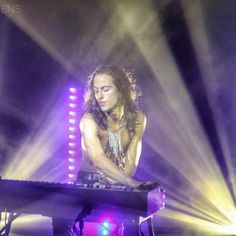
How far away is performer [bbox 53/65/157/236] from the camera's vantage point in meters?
2.90

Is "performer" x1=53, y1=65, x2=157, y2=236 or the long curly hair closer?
"performer" x1=53, y1=65, x2=157, y2=236

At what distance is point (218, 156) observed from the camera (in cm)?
514

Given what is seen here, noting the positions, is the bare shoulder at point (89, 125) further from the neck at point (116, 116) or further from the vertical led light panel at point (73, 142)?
the vertical led light panel at point (73, 142)

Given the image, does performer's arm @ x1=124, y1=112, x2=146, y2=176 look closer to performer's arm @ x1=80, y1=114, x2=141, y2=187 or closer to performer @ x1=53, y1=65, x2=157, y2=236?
performer @ x1=53, y1=65, x2=157, y2=236

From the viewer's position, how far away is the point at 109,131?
333cm

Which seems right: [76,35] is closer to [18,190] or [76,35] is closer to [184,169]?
[184,169]

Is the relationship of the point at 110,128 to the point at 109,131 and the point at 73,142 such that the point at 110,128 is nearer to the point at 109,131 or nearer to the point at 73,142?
the point at 109,131

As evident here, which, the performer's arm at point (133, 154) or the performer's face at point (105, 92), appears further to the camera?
the performer's face at point (105, 92)

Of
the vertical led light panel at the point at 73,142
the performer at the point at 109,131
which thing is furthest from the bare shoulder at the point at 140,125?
the vertical led light panel at the point at 73,142

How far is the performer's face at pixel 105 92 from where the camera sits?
Result: 3.50 m

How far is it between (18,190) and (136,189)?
880mm

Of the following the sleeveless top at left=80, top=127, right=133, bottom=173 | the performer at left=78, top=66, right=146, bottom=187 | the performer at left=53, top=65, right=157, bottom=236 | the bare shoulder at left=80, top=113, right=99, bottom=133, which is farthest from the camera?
the sleeveless top at left=80, top=127, right=133, bottom=173

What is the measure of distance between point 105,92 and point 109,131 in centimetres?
43

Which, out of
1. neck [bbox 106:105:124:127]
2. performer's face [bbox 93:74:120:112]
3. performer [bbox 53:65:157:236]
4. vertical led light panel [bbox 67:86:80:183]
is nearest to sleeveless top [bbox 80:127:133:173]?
performer [bbox 53:65:157:236]
